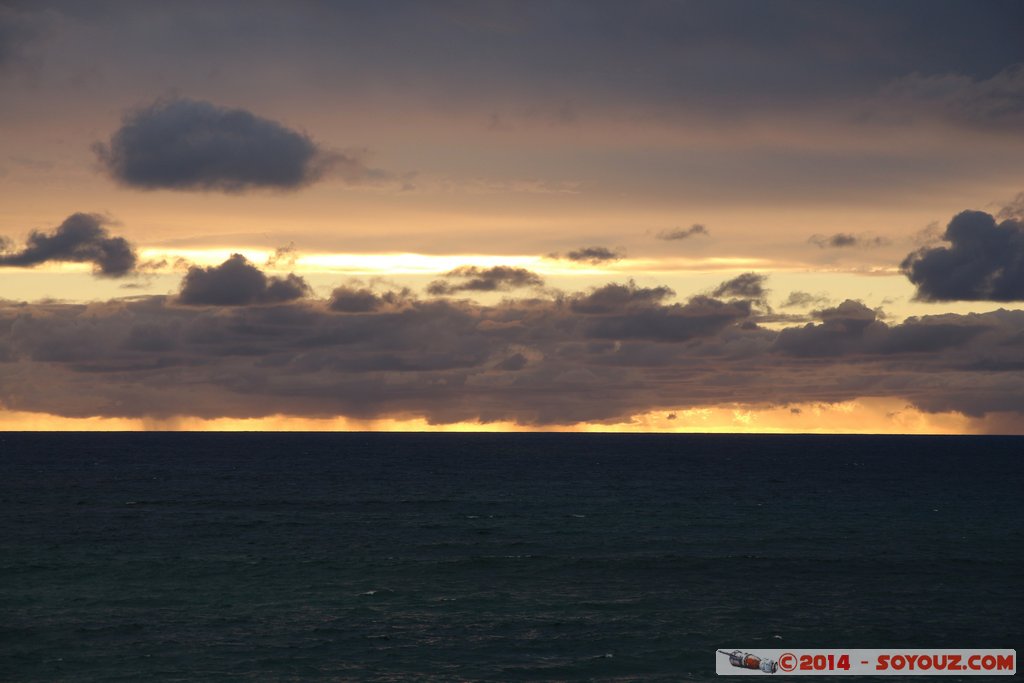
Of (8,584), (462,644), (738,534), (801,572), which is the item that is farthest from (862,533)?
(8,584)

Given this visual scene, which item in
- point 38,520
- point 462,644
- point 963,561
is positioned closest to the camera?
point 462,644

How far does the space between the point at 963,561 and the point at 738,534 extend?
85.1 ft

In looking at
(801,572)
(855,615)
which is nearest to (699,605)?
(855,615)

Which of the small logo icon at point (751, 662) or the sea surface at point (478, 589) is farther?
the sea surface at point (478, 589)

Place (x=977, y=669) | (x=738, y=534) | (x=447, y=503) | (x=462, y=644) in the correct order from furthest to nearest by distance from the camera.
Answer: (x=447, y=503), (x=738, y=534), (x=462, y=644), (x=977, y=669)

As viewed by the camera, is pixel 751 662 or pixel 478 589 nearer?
pixel 751 662

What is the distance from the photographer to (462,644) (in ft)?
225

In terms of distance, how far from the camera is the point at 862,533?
12300 cm

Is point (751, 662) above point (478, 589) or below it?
below

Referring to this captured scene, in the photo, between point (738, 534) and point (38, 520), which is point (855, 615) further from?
Answer: point (38, 520)

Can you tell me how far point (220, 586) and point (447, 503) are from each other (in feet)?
250

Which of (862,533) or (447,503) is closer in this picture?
(862,533)

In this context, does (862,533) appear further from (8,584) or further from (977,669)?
(8,584)

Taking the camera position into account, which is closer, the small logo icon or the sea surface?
the small logo icon
